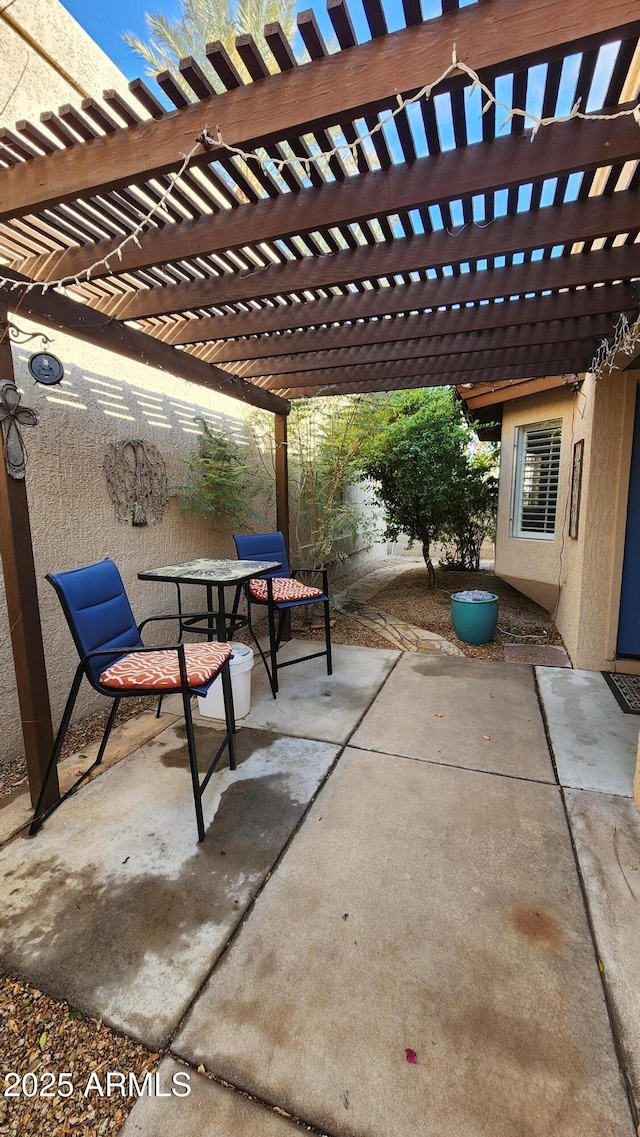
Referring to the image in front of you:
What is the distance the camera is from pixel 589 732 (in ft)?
9.21

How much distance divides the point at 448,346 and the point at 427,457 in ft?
10.5

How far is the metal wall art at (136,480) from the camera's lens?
322cm

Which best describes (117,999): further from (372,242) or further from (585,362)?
(585,362)

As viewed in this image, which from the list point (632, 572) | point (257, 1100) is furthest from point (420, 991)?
point (632, 572)

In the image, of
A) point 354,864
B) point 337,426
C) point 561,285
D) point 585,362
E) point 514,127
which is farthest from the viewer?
point 337,426

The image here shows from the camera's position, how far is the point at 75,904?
5.53 ft

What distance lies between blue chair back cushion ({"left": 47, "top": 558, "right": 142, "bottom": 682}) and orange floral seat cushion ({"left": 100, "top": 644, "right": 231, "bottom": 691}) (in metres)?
0.09

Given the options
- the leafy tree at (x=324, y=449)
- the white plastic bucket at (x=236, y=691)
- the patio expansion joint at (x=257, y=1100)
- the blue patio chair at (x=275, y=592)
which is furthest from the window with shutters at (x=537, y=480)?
the patio expansion joint at (x=257, y=1100)

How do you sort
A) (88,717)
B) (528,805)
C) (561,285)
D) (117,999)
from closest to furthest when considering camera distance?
(117,999) → (528,805) → (561,285) → (88,717)

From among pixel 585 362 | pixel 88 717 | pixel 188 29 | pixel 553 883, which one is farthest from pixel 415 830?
pixel 188 29

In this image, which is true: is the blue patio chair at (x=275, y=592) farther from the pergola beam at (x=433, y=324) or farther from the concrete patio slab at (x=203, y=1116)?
the concrete patio slab at (x=203, y=1116)

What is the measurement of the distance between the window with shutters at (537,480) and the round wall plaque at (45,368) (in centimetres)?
495

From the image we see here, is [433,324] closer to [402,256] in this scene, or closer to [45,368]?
[402,256]

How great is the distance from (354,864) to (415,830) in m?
0.33
